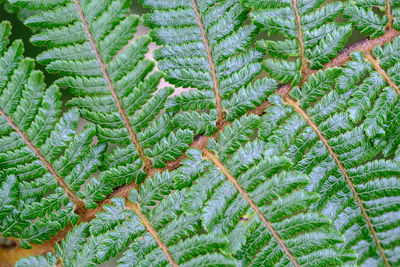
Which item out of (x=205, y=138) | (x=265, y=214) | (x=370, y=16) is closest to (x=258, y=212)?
(x=265, y=214)

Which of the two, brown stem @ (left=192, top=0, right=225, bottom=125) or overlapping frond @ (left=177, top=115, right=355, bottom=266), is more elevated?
brown stem @ (left=192, top=0, right=225, bottom=125)

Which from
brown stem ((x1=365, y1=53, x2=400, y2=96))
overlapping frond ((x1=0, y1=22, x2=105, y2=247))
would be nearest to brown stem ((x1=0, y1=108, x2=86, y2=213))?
overlapping frond ((x1=0, y1=22, x2=105, y2=247))

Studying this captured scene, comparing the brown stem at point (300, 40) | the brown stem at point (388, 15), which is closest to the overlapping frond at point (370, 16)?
the brown stem at point (388, 15)

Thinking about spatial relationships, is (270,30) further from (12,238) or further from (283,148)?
(12,238)

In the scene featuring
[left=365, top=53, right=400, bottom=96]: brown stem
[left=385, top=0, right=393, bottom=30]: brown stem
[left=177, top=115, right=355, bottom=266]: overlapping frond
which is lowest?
[left=177, top=115, right=355, bottom=266]: overlapping frond

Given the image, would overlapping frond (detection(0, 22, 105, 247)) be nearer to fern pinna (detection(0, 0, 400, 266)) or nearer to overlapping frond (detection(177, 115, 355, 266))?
fern pinna (detection(0, 0, 400, 266))

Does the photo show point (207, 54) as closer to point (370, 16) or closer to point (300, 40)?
point (300, 40)
